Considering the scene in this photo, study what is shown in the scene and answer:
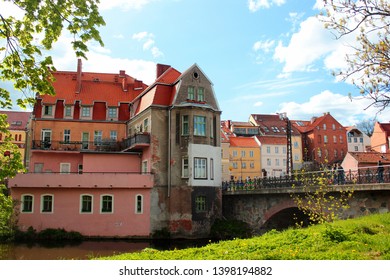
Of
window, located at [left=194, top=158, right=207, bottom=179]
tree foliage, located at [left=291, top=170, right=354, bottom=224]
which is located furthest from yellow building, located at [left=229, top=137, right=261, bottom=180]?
tree foliage, located at [left=291, top=170, right=354, bottom=224]

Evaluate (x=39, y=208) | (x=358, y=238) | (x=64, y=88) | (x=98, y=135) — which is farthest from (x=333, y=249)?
(x=64, y=88)

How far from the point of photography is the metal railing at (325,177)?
17.0 metres

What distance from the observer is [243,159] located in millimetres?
56781

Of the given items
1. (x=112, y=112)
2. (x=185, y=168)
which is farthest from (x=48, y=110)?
(x=185, y=168)

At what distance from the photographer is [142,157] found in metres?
31.0

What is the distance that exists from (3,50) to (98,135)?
26592mm

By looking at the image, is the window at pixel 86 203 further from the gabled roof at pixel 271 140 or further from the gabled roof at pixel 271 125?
the gabled roof at pixel 271 125

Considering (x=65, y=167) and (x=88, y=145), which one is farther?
(x=88, y=145)

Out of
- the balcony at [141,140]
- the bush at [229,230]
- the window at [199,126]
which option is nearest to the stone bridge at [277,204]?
the bush at [229,230]

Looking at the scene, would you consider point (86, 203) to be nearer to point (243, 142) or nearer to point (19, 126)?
point (243, 142)

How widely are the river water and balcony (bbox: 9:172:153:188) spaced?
13.9 feet

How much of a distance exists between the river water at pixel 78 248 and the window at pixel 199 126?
8078 millimetres

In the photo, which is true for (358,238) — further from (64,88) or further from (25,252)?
(64,88)

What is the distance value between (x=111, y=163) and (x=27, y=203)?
6.97 meters
